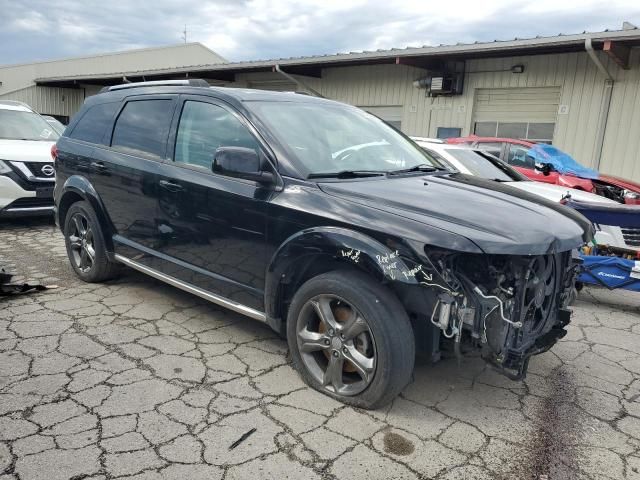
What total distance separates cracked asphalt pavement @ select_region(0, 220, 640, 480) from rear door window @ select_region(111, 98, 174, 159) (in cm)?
132

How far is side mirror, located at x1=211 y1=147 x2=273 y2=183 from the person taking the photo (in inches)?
121

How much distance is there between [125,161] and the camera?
4.18 metres

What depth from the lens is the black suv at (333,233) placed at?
2.57m

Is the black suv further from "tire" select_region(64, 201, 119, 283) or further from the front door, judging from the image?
"tire" select_region(64, 201, 119, 283)

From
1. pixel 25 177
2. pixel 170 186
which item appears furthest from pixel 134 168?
pixel 25 177

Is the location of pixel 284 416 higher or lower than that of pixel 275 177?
lower

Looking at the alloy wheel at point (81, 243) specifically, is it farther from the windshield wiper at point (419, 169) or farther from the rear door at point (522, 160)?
the rear door at point (522, 160)

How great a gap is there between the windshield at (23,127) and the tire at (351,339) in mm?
7000

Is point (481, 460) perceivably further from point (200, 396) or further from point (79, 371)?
point (79, 371)

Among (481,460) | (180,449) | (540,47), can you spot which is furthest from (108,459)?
(540,47)

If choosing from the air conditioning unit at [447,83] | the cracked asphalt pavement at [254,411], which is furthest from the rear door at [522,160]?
the cracked asphalt pavement at [254,411]

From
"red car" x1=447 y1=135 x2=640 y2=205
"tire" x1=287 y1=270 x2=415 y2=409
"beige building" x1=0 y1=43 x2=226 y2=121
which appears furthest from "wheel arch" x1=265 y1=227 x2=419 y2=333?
"beige building" x1=0 y1=43 x2=226 y2=121

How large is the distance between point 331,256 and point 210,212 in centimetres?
103

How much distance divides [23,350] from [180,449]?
1680mm
